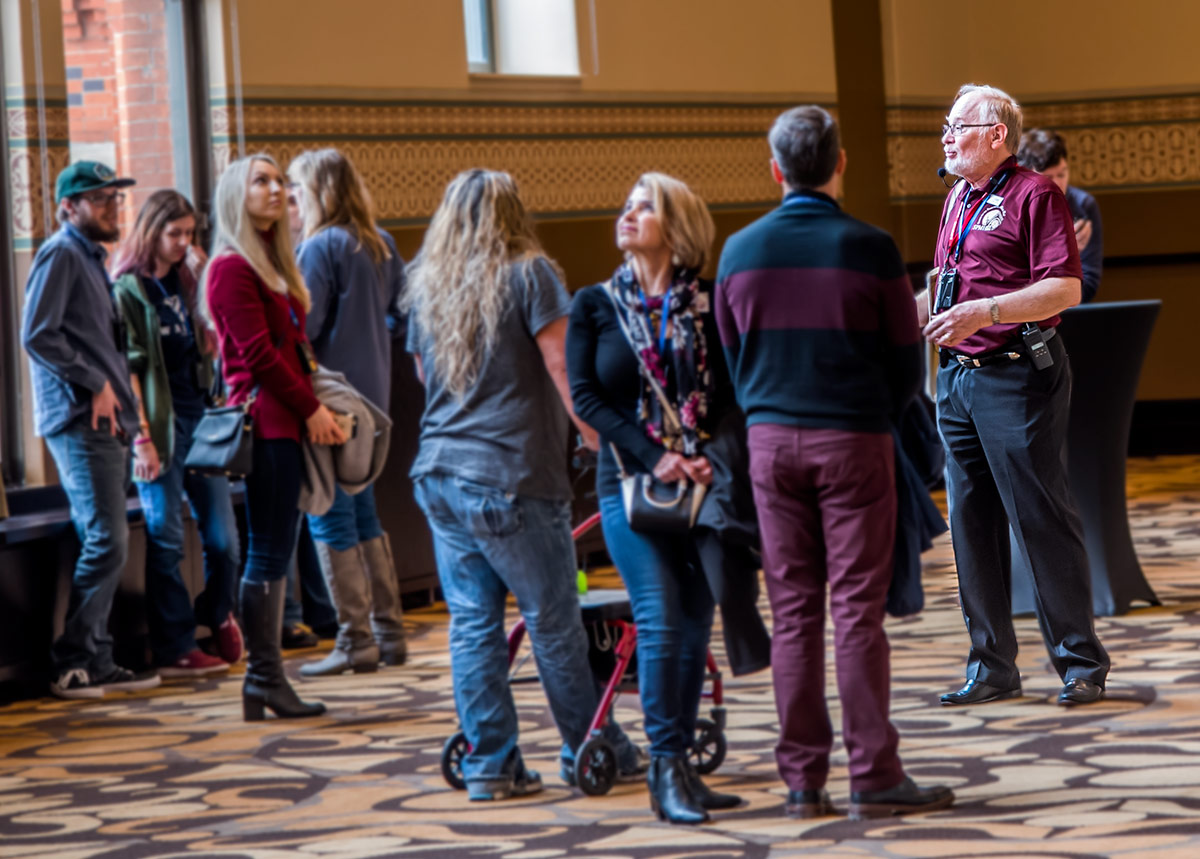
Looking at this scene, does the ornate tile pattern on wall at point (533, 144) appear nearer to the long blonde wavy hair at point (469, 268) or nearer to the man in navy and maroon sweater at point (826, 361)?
the long blonde wavy hair at point (469, 268)

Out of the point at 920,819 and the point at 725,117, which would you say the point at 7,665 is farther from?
the point at 725,117

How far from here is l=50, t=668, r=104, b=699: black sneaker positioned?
20.9 feet

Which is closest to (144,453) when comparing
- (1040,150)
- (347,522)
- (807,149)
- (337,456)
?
(347,522)

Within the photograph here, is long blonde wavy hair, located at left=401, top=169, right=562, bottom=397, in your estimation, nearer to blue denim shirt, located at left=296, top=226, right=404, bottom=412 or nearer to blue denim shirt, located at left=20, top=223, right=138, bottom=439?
blue denim shirt, located at left=296, top=226, right=404, bottom=412

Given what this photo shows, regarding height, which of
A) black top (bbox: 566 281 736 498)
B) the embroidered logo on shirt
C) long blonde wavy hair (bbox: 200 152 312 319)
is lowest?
black top (bbox: 566 281 736 498)

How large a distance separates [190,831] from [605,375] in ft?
5.69

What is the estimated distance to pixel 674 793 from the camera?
171 inches

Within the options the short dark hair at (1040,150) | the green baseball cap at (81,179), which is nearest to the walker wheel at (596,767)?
the green baseball cap at (81,179)

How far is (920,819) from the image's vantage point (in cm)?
429

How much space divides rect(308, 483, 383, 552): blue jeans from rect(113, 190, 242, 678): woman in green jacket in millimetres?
552

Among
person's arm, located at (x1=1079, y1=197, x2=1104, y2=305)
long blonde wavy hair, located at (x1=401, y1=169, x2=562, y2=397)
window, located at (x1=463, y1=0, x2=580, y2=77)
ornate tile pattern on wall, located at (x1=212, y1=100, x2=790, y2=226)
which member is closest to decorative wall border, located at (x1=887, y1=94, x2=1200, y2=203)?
ornate tile pattern on wall, located at (x1=212, y1=100, x2=790, y2=226)

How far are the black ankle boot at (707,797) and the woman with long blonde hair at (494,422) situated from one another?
1.41 feet

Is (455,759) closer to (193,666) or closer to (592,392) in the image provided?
(592,392)

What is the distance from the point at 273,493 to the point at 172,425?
1577 mm
